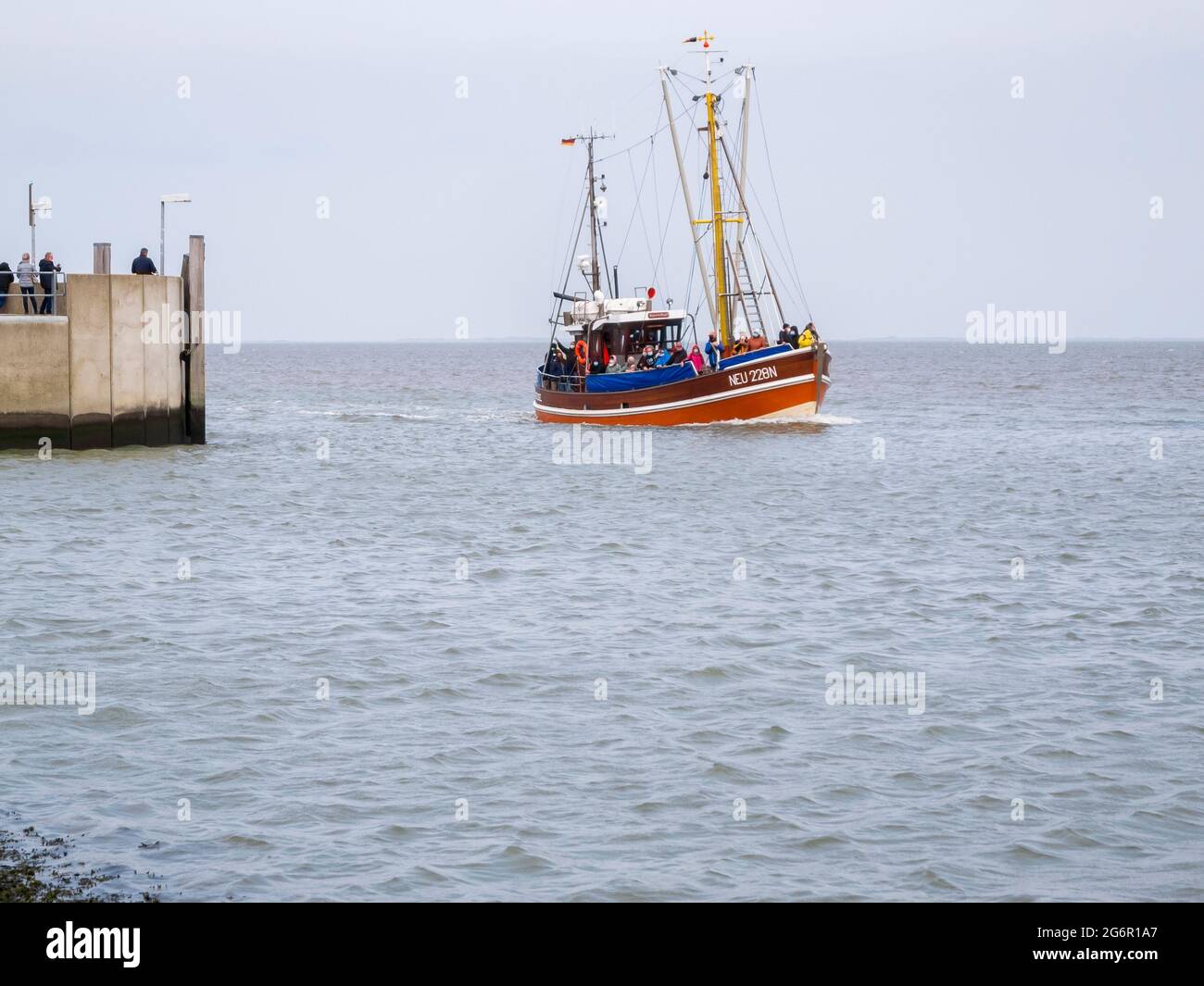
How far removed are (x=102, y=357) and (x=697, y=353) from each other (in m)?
18.8

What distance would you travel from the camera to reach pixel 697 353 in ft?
149

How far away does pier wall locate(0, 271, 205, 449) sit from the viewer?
30.6m

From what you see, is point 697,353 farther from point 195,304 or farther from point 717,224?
point 195,304

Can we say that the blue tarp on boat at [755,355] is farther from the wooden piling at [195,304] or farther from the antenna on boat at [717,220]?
the wooden piling at [195,304]

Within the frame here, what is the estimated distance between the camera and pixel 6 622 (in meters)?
16.2

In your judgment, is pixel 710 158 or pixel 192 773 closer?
pixel 192 773

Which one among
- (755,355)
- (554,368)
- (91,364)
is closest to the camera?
(91,364)

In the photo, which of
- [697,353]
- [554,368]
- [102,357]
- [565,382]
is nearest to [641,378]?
[697,353]

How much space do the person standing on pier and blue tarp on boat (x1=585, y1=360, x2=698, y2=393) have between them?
1781 centimetres

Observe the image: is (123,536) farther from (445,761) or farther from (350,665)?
(445,761)

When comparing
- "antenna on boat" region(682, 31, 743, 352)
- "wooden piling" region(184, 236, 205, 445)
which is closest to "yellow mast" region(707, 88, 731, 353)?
"antenna on boat" region(682, 31, 743, 352)

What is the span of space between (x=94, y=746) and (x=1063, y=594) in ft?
38.1

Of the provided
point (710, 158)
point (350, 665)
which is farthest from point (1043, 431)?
point (350, 665)

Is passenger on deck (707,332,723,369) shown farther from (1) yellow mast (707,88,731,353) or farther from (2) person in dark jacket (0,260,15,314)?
(2) person in dark jacket (0,260,15,314)
